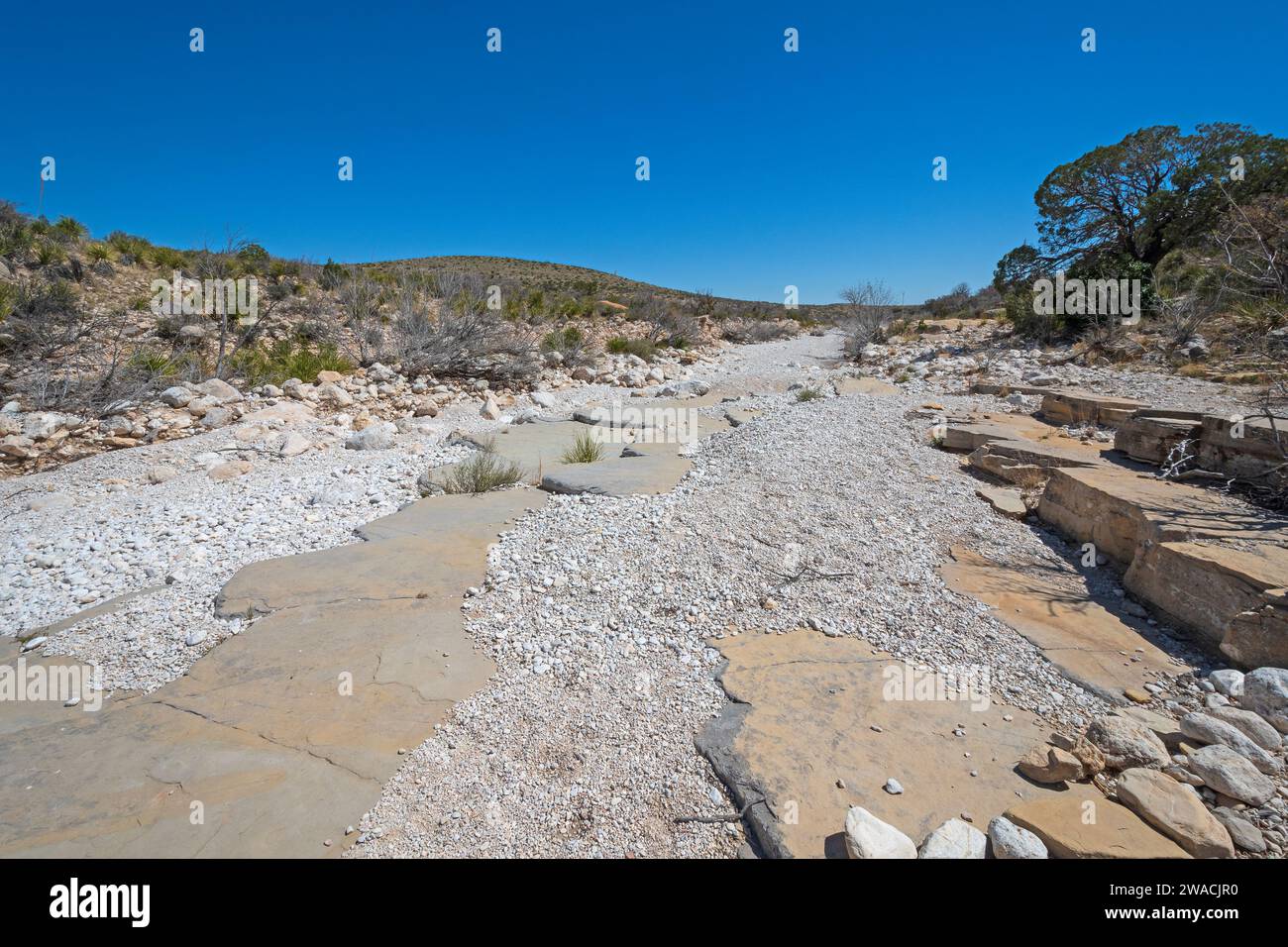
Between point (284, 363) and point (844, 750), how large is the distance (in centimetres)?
964

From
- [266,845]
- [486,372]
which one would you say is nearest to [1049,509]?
[266,845]

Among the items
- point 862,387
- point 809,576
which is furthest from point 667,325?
point 809,576

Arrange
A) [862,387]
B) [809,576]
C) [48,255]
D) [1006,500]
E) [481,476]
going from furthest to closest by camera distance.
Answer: [48,255]
[862,387]
[481,476]
[1006,500]
[809,576]

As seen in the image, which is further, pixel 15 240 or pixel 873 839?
pixel 15 240

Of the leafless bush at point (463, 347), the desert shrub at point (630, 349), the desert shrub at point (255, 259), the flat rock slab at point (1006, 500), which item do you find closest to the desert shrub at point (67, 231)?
the desert shrub at point (255, 259)

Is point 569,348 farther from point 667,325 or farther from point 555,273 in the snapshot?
point 555,273

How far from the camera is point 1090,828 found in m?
1.46

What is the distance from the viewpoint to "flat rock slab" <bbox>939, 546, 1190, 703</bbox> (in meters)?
2.25

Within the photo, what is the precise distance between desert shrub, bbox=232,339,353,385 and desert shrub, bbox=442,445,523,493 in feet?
16.4

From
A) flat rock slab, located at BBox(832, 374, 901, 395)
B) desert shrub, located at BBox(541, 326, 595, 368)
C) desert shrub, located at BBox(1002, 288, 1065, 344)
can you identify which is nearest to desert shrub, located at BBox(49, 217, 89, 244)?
desert shrub, located at BBox(541, 326, 595, 368)

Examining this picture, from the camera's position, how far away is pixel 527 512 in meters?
4.12

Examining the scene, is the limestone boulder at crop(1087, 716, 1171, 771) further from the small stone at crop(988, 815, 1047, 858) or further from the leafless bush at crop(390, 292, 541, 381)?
the leafless bush at crop(390, 292, 541, 381)

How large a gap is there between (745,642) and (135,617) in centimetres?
314
